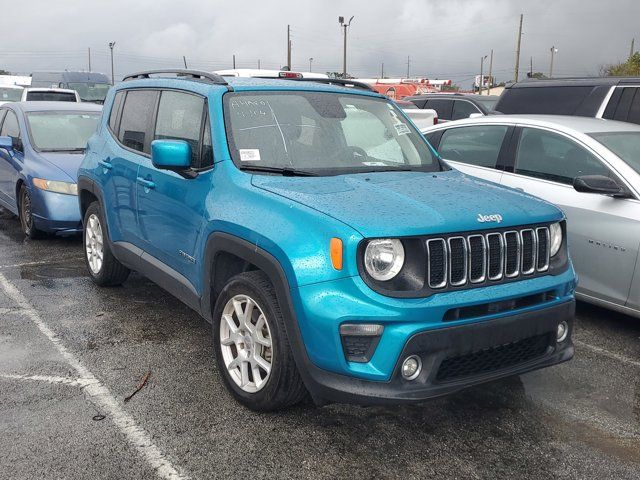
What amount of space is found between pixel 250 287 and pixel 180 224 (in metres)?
0.97

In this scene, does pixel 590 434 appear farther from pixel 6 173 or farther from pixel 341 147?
pixel 6 173

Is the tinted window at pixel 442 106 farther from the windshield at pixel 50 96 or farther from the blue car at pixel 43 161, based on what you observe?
the windshield at pixel 50 96

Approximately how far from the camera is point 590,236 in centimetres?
516

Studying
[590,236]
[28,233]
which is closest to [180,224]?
[590,236]

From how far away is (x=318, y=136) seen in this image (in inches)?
171

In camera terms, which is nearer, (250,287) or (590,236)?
(250,287)

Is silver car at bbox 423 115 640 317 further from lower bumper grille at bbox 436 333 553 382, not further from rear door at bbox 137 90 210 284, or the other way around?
rear door at bbox 137 90 210 284

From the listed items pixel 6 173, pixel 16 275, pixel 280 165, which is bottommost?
pixel 16 275

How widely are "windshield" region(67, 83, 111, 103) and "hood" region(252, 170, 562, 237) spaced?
22293 millimetres

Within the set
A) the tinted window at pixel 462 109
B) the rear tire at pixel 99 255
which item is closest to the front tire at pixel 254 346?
the rear tire at pixel 99 255

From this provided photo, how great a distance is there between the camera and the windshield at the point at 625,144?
538 centimetres

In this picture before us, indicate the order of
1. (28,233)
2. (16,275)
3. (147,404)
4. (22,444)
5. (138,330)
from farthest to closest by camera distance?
(28,233) < (16,275) < (138,330) < (147,404) < (22,444)

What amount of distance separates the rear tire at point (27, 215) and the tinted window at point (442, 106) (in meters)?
9.33

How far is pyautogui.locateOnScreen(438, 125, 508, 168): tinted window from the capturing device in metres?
6.25
